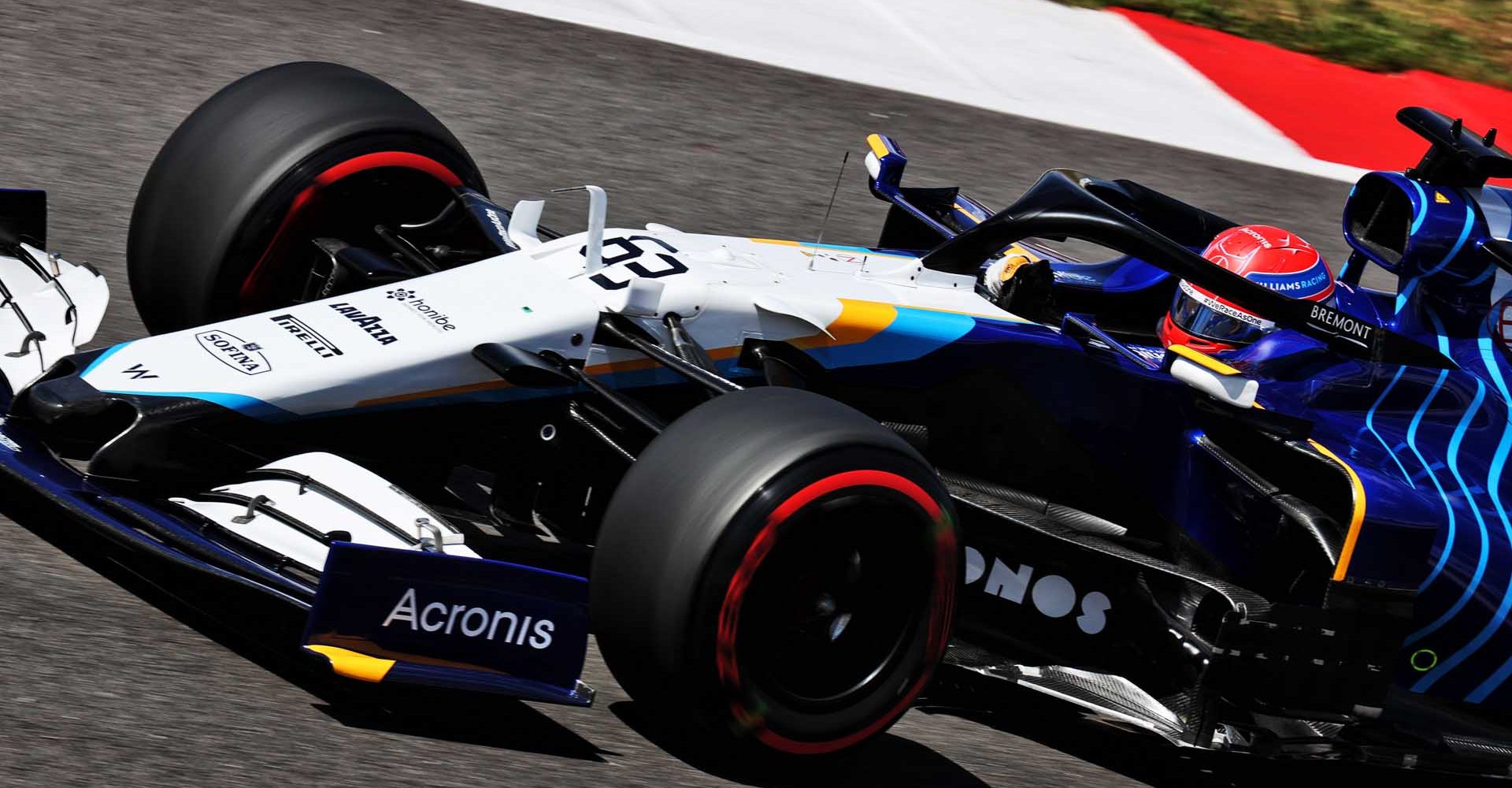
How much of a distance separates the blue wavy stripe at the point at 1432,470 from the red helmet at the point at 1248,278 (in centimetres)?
40

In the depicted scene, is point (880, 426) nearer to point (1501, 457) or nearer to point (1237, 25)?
point (1501, 457)

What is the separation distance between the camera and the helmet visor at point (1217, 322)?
15.6 feet

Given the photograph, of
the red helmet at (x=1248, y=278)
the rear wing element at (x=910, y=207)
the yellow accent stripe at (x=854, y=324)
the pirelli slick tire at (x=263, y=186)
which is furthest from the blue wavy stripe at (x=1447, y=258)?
the pirelli slick tire at (x=263, y=186)

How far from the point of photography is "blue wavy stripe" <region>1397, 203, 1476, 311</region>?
196 inches

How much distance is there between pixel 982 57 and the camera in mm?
10102

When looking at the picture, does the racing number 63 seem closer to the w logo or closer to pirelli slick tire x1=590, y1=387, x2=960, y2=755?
pirelli slick tire x1=590, y1=387, x2=960, y2=755

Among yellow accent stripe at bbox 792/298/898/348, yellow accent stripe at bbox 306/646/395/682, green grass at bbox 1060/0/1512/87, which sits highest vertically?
green grass at bbox 1060/0/1512/87

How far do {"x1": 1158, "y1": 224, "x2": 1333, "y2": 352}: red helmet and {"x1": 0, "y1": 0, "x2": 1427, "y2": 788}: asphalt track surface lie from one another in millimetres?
1206

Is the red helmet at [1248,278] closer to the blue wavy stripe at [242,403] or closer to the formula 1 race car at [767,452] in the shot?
the formula 1 race car at [767,452]

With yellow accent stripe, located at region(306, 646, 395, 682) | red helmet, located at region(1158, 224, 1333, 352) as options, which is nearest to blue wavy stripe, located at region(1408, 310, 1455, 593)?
red helmet, located at region(1158, 224, 1333, 352)

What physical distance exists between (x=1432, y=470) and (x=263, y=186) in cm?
325

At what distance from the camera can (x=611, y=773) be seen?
347 centimetres

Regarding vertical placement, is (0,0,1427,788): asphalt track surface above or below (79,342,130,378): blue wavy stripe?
below

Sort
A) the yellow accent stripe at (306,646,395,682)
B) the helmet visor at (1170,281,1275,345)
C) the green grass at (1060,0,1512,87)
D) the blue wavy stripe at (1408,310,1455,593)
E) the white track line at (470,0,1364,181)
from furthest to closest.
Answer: the green grass at (1060,0,1512,87), the white track line at (470,0,1364,181), the helmet visor at (1170,281,1275,345), the blue wavy stripe at (1408,310,1455,593), the yellow accent stripe at (306,646,395,682)
